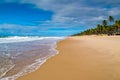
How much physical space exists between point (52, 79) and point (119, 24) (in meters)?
A: 70.0

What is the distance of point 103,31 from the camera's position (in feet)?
299

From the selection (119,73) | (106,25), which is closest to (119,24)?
(106,25)

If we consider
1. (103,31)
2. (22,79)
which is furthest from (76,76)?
(103,31)

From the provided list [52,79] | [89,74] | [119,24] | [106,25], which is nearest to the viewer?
[52,79]

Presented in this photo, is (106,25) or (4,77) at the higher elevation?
(106,25)

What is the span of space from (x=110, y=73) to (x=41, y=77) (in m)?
2.53

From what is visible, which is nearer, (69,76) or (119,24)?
(69,76)

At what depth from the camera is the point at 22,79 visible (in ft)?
17.7

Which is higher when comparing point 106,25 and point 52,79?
point 106,25

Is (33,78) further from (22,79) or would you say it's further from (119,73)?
(119,73)

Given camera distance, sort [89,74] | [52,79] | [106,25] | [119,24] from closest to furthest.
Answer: [52,79] < [89,74] < [119,24] < [106,25]

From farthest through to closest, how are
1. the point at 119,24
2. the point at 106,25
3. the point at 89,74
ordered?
the point at 106,25, the point at 119,24, the point at 89,74

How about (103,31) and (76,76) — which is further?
(103,31)

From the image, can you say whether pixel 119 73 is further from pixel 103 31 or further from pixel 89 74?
pixel 103 31
